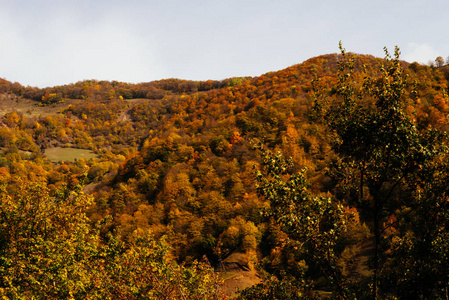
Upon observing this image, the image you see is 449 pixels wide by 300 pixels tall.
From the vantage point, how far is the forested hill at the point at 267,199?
909 centimetres

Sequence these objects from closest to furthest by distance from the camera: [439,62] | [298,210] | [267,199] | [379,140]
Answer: [267,199] < [298,210] < [379,140] < [439,62]

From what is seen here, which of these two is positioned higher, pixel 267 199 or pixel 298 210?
pixel 267 199

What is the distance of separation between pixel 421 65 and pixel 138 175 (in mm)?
121710

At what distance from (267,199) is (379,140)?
4227 millimetres

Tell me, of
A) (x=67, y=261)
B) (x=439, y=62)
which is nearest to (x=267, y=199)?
(x=67, y=261)

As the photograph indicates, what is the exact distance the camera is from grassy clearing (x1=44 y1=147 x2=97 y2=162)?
17988 centimetres

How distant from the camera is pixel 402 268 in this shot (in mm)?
11000

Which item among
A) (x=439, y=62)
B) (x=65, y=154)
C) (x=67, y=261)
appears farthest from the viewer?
(x=65, y=154)

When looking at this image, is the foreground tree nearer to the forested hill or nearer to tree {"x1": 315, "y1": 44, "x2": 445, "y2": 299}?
the forested hill

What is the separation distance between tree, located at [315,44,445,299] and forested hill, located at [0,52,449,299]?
48 millimetres

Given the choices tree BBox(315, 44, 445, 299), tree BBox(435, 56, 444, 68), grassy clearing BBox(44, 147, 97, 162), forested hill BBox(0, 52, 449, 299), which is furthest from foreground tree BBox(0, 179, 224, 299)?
grassy clearing BBox(44, 147, 97, 162)

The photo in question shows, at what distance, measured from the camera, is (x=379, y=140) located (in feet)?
30.0

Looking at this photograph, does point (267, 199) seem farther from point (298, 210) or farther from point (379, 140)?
point (379, 140)

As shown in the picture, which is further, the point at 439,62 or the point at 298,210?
the point at 439,62
